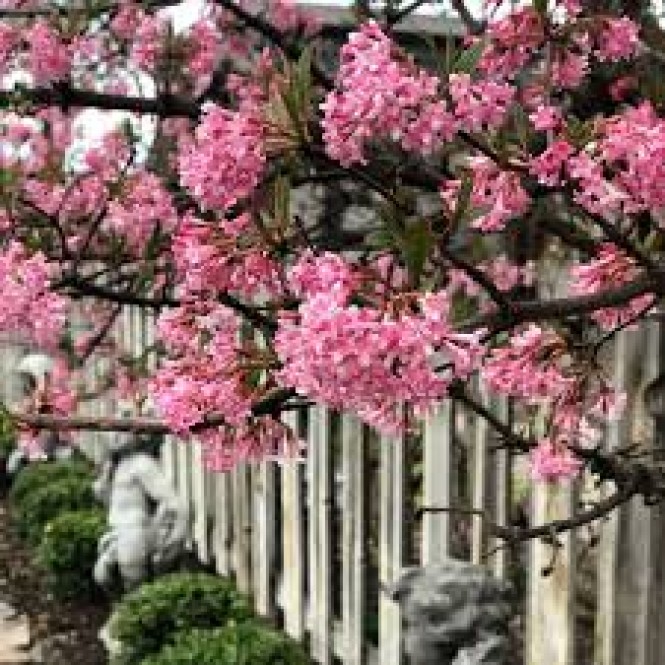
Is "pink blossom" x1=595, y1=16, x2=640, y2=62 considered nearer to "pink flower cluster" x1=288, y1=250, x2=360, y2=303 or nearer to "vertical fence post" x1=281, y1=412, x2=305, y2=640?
"pink flower cluster" x1=288, y1=250, x2=360, y2=303

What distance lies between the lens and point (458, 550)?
→ 3.19 meters

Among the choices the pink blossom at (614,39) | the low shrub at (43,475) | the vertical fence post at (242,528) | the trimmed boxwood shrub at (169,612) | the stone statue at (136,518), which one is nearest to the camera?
the pink blossom at (614,39)

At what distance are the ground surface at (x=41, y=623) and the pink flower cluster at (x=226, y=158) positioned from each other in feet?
11.8

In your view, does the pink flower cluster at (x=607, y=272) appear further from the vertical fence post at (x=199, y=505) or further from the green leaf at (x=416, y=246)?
the vertical fence post at (x=199, y=505)

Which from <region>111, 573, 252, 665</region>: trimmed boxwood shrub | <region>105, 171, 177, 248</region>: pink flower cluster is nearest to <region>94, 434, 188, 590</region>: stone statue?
<region>111, 573, 252, 665</region>: trimmed boxwood shrub

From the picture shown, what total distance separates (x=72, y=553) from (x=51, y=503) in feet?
2.31

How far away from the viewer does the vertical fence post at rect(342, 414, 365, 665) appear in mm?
3568

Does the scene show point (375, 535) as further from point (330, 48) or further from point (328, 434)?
point (330, 48)

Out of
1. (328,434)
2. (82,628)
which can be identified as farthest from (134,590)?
(328,434)

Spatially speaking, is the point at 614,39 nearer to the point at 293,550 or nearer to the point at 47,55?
the point at 47,55

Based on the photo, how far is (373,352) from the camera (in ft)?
4.03

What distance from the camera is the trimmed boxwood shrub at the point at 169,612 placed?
4035 millimetres

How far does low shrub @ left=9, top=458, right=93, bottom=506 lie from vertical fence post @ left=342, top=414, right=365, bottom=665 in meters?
2.74

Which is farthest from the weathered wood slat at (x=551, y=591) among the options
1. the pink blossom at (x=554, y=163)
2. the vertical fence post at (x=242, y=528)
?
the vertical fence post at (x=242, y=528)
